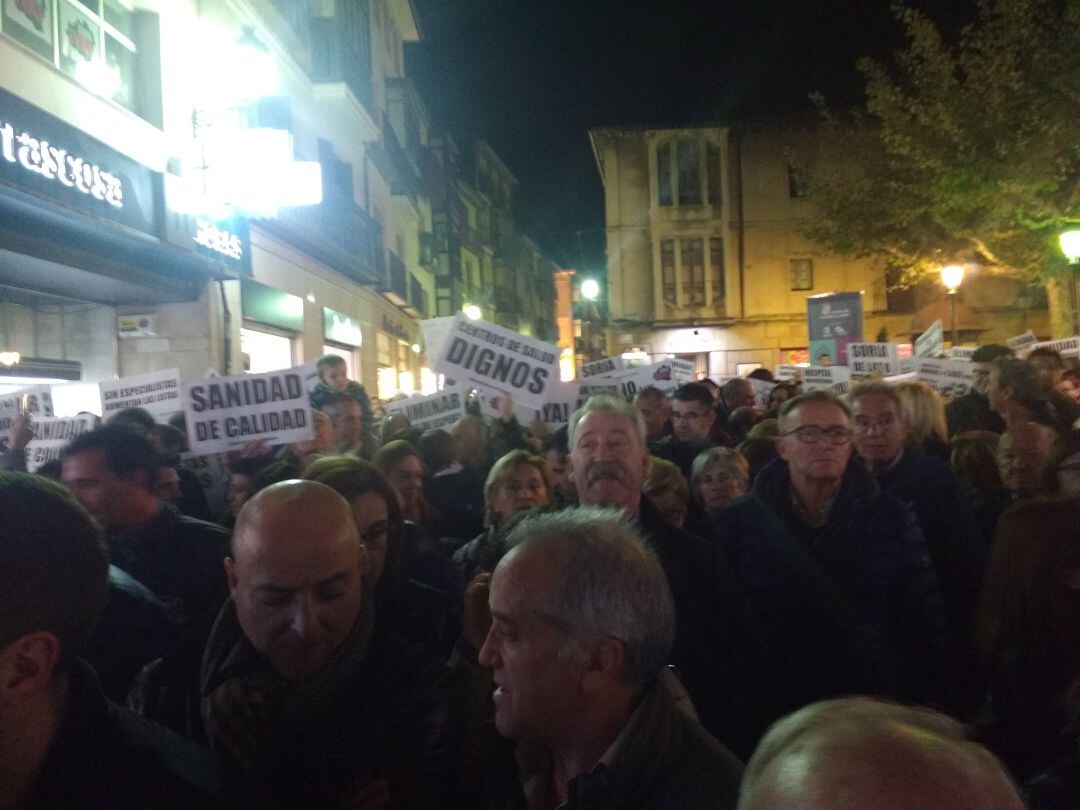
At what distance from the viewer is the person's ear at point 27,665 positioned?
1651 millimetres

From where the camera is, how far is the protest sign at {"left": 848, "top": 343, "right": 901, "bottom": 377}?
1184 cm

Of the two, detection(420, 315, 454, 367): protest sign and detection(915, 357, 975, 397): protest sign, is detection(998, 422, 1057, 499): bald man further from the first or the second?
detection(915, 357, 975, 397): protest sign

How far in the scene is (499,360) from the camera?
7738 millimetres

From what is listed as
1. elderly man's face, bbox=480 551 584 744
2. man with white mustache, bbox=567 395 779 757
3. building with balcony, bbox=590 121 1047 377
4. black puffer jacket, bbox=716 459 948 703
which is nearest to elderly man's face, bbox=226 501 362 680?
elderly man's face, bbox=480 551 584 744

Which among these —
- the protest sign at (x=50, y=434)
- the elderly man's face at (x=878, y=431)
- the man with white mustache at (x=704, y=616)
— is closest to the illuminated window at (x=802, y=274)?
the protest sign at (x=50, y=434)

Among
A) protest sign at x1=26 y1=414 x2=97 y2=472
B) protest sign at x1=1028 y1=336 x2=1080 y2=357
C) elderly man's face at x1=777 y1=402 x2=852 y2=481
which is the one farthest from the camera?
protest sign at x1=1028 y1=336 x2=1080 y2=357

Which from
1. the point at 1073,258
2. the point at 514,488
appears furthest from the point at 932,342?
the point at 514,488

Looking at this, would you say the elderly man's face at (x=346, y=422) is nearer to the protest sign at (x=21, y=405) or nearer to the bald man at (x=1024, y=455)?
the protest sign at (x=21, y=405)

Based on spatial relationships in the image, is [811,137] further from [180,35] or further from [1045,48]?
[180,35]

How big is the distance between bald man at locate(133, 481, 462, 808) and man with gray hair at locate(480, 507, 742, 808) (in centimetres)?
31

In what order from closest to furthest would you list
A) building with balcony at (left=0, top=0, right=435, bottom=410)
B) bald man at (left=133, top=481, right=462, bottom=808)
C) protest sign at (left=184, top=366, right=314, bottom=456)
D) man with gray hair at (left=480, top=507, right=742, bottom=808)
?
man with gray hair at (left=480, top=507, right=742, bottom=808) → bald man at (left=133, top=481, right=462, bottom=808) → protest sign at (left=184, top=366, right=314, bottom=456) → building with balcony at (left=0, top=0, right=435, bottom=410)

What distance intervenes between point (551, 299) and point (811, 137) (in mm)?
42106

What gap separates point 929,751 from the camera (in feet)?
3.72

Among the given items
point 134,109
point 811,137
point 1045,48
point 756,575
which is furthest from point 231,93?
point 811,137
